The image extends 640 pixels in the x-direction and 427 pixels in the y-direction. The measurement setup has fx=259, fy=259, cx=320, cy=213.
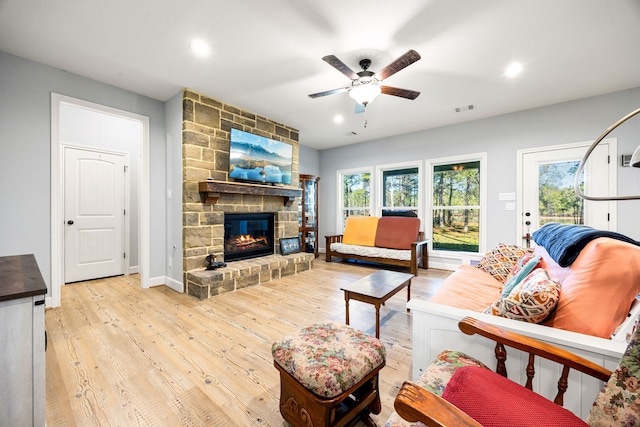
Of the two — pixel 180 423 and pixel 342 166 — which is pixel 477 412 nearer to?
pixel 180 423

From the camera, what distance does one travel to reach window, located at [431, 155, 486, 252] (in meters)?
4.55

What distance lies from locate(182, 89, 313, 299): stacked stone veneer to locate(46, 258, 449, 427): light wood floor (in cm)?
27

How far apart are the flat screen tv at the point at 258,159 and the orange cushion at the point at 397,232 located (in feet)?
6.72

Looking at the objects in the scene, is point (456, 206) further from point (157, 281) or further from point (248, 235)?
point (157, 281)

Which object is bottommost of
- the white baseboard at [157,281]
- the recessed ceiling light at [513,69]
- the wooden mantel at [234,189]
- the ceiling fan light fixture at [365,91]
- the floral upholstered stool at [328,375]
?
the white baseboard at [157,281]

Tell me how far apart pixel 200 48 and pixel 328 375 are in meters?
2.88

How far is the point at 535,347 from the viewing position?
98cm

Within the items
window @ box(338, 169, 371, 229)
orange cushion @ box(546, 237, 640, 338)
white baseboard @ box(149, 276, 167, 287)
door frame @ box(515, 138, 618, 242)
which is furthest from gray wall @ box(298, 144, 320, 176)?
orange cushion @ box(546, 237, 640, 338)

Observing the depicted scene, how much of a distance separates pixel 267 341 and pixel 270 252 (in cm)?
248

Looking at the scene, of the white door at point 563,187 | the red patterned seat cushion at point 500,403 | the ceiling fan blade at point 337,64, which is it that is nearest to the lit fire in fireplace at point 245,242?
the ceiling fan blade at point 337,64

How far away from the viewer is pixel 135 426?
133cm

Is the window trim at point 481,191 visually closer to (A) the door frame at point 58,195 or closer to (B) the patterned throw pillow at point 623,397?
(B) the patterned throw pillow at point 623,397

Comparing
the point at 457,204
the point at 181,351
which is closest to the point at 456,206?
the point at 457,204

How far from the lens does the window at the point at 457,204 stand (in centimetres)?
455
